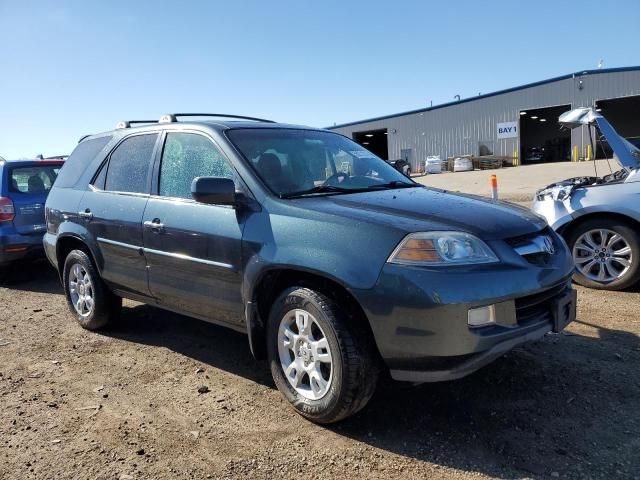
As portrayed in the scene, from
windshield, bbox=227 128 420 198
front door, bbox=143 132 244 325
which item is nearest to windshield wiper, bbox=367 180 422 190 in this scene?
windshield, bbox=227 128 420 198

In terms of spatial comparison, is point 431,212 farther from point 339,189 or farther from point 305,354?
point 305,354

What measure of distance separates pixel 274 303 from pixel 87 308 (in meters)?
2.63

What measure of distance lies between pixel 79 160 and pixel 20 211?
251 centimetres

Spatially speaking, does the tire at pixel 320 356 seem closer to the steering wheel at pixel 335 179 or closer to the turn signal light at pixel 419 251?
the turn signal light at pixel 419 251

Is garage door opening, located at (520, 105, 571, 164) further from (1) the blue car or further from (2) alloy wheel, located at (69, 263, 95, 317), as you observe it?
(2) alloy wheel, located at (69, 263, 95, 317)

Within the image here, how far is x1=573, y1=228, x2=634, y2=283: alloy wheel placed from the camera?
5426mm

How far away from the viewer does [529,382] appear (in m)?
3.50

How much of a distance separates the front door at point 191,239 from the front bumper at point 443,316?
1091mm

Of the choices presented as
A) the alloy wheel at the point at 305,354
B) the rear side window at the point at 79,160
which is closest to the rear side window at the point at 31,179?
the rear side window at the point at 79,160

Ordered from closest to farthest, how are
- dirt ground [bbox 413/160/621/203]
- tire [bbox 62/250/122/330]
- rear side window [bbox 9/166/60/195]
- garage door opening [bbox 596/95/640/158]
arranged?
1. tire [bbox 62/250/122/330]
2. rear side window [bbox 9/166/60/195]
3. dirt ground [bbox 413/160/621/203]
4. garage door opening [bbox 596/95/640/158]

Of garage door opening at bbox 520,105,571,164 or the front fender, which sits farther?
garage door opening at bbox 520,105,571,164

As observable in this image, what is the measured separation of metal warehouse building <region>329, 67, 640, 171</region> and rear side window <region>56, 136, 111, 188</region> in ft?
115

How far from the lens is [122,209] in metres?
4.30

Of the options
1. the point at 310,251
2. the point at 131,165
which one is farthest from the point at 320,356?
the point at 131,165
